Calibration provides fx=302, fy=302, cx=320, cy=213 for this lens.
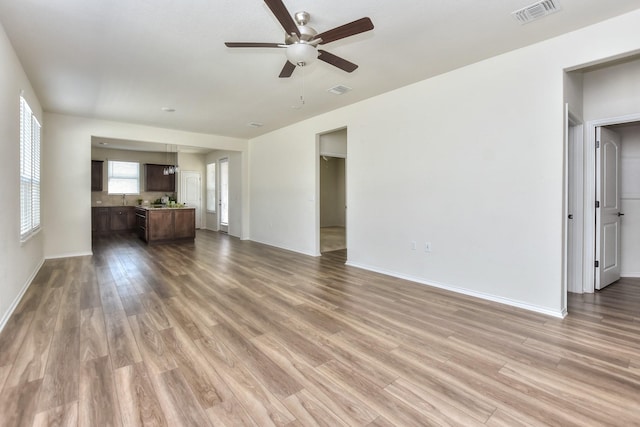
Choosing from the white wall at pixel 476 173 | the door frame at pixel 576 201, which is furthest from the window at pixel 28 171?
the door frame at pixel 576 201

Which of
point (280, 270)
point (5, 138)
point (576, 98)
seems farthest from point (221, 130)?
point (576, 98)

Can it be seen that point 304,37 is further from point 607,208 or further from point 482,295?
point 607,208

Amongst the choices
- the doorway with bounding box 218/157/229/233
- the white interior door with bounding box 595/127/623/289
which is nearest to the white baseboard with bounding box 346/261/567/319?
the white interior door with bounding box 595/127/623/289

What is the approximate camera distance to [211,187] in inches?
407

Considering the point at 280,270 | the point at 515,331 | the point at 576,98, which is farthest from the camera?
the point at 280,270

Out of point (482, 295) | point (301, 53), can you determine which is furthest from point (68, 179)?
point (482, 295)

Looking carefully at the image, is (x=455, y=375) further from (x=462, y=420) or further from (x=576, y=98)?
(x=576, y=98)

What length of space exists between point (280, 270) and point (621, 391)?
12.9ft

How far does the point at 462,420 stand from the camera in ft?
5.30

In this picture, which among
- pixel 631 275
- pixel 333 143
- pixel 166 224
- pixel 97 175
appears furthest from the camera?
pixel 97 175

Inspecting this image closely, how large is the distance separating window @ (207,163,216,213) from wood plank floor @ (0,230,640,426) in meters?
6.33

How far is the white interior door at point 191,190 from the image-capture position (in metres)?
10.4

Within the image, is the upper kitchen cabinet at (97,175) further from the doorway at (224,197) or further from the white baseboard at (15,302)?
the white baseboard at (15,302)

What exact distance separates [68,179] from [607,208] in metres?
8.86
